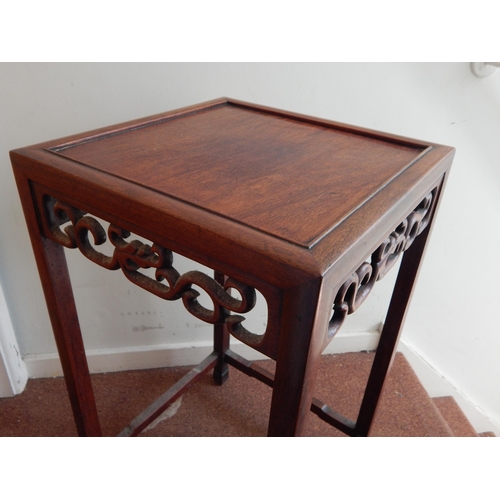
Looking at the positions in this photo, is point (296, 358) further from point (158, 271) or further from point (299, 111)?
point (299, 111)

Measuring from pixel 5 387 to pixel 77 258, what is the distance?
436 millimetres

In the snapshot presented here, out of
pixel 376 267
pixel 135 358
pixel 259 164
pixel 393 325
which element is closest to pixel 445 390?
pixel 393 325

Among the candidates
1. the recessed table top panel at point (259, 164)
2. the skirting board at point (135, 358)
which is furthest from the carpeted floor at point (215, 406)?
the recessed table top panel at point (259, 164)

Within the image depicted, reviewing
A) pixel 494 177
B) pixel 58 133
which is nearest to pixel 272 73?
pixel 58 133

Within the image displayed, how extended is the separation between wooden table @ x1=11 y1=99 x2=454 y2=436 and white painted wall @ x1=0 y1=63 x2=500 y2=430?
200 millimetres

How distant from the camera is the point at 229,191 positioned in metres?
0.58

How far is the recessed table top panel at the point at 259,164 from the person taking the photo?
538mm

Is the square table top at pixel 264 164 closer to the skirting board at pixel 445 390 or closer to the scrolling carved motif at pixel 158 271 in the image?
the scrolling carved motif at pixel 158 271

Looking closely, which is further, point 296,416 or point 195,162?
point 195,162

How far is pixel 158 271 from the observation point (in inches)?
23.5

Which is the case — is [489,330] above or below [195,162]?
below

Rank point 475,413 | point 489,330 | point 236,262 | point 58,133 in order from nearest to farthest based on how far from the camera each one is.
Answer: point 236,262
point 58,133
point 489,330
point 475,413

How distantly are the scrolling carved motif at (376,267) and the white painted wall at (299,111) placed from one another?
1.46 ft

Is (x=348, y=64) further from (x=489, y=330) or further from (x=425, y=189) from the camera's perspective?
(x=489, y=330)
